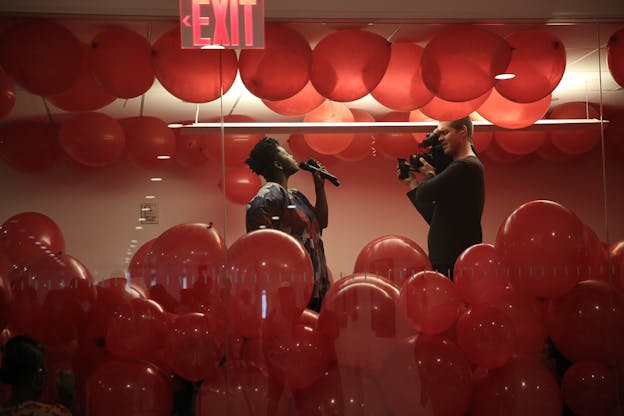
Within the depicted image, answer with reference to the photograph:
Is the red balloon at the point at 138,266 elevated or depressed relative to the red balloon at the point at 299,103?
depressed

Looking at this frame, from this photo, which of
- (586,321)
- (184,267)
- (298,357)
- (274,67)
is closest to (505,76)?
(274,67)

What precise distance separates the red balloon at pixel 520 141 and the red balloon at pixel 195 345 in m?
1.62

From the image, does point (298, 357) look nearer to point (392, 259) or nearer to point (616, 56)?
point (392, 259)

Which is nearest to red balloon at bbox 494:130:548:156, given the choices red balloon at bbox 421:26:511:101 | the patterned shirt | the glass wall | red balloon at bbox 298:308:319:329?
the glass wall

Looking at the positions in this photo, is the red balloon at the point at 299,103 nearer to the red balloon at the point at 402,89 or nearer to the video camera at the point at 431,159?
the red balloon at the point at 402,89

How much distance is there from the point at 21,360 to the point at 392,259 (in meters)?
1.73

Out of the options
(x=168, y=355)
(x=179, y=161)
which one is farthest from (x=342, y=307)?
(x=179, y=161)

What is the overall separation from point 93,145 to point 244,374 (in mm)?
1284

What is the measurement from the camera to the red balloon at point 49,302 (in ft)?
11.1

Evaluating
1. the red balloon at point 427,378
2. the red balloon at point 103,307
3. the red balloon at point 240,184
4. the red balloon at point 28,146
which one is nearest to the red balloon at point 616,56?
the red balloon at point 427,378

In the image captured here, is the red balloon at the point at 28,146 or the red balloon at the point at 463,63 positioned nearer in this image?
the red balloon at the point at 28,146

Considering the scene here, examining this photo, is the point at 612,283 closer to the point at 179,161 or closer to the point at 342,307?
the point at 342,307

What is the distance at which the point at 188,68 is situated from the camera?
357 cm

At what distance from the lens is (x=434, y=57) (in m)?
3.69
